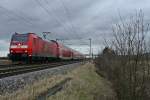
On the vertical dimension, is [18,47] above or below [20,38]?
below

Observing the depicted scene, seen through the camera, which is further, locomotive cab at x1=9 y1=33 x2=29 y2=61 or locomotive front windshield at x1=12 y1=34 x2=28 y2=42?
locomotive front windshield at x1=12 y1=34 x2=28 y2=42

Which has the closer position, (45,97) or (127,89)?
(45,97)

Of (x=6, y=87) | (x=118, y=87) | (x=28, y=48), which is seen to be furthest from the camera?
(x=28, y=48)

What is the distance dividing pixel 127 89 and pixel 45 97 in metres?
3.54

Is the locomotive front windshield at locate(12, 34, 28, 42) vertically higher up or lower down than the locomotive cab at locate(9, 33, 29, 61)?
higher up

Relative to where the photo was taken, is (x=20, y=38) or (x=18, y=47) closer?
(x=18, y=47)

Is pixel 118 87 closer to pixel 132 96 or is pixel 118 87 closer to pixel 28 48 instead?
pixel 132 96

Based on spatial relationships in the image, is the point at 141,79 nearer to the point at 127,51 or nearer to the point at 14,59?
the point at 127,51

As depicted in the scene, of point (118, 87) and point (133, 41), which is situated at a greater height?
point (133, 41)

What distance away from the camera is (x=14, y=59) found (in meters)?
41.7

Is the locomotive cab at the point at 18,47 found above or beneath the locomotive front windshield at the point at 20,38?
beneath

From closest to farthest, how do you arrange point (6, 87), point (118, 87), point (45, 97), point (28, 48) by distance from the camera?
point (45, 97), point (6, 87), point (118, 87), point (28, 48)

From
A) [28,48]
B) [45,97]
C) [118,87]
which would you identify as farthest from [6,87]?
[28,48]

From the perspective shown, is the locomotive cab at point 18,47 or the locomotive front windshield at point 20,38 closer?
the locomotive cab at point 18,47
